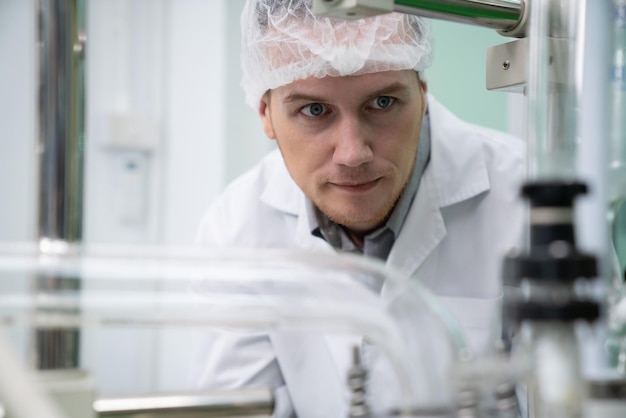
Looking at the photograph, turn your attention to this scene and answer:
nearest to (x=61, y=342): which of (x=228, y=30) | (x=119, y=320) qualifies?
(x=119, y=320)

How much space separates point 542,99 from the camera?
59 cm

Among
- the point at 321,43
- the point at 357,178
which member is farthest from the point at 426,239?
the point at 321,43

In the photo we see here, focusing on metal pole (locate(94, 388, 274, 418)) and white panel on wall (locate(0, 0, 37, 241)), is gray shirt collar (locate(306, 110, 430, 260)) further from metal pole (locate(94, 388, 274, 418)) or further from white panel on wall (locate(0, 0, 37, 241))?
white panel on wall (locate(0, 0, 37, 241))

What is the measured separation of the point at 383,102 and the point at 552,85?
0.64 m

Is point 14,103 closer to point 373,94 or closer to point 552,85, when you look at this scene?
point 373,94

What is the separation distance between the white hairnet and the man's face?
28mm

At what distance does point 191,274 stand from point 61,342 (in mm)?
133

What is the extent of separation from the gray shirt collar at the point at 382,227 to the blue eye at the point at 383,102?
0.19 meters

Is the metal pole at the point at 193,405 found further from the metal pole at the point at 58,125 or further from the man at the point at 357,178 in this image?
the man at the point at 357,178

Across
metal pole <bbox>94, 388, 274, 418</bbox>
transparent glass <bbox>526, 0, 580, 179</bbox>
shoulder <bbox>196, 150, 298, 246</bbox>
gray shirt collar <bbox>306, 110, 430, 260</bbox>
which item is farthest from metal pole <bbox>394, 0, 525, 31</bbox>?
shoulder <bbox>196, 150, 298, 246</bbox>

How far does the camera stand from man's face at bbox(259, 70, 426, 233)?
3.88 ft

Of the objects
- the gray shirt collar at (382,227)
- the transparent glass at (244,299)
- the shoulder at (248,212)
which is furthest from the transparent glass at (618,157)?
the shoulder at (248,212)

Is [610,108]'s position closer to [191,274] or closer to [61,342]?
[191,274]

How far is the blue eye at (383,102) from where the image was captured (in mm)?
1213
